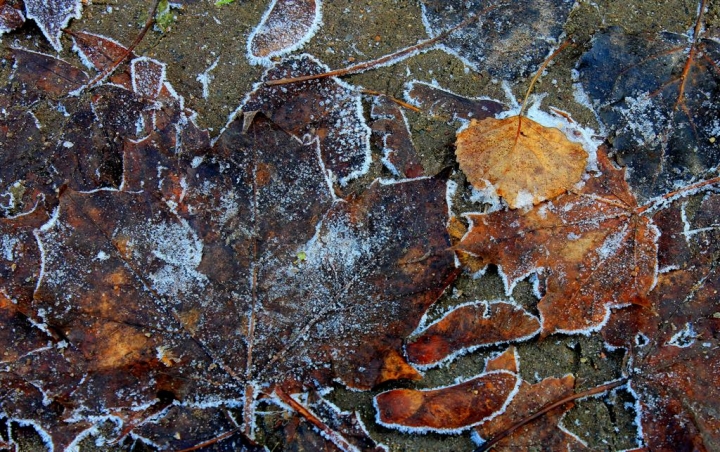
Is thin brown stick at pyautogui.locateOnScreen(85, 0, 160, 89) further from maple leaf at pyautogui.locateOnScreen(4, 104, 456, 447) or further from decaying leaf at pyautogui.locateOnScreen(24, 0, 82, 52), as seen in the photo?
maple leaf at pyautogui.locateOnScreen(4, 104, 456, 447)

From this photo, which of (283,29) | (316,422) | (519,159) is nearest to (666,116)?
(519,159)

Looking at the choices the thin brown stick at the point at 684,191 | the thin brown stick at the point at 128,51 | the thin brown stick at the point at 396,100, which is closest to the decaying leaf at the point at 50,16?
the thin brown stick at the point at 128,51

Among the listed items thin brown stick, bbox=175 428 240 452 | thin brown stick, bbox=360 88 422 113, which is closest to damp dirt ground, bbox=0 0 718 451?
thin brown stick, bbox=360 88 422 113

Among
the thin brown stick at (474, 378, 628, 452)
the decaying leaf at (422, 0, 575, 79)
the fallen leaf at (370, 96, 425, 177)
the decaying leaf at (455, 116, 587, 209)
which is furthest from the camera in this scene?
the decaying leaf at (422, 0, 575, 79)

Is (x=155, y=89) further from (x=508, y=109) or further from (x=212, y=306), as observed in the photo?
(x=508, y=109)

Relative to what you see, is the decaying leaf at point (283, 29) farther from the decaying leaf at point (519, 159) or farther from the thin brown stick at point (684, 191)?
the thin brown stick at point (684, 191)

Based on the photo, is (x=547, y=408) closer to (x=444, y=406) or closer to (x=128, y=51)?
(x=444, y=406)

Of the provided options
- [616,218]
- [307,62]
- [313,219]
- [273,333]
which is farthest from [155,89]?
[616,218]
